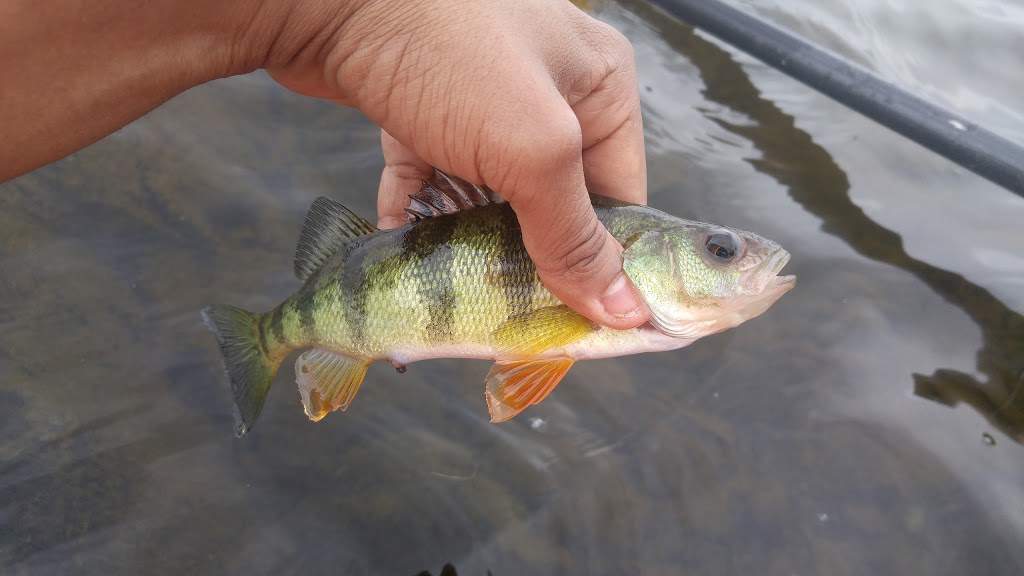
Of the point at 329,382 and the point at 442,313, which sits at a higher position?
the point at 442,313

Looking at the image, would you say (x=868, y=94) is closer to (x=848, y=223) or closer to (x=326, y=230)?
(x=848, y=223)

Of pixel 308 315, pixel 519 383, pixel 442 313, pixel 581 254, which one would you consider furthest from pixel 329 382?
pixel 581 254

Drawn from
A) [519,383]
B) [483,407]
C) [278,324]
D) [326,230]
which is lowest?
[483,407]

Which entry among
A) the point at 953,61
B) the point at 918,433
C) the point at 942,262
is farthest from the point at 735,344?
the point at 953,61

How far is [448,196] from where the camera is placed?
2338 mm

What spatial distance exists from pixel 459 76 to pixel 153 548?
6.76ft

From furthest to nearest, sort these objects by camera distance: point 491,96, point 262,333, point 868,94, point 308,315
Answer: point 868,94 → point 262,333 → point 308,315 → point 491,96

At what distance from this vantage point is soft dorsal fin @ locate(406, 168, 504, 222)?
2312 millimetres

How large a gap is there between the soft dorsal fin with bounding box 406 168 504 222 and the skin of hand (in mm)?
269

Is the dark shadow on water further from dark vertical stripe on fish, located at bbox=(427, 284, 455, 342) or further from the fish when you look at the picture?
dark vertical stripe on fish, located at bbox=(427, 284, 455, 342)

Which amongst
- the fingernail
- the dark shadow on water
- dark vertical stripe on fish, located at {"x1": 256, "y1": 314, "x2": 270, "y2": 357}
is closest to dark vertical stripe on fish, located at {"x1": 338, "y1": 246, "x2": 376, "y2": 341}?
dark vertical stripe on fish, located at {"x1": 256, "y1": 314, "x2": 270, "y2": 357}

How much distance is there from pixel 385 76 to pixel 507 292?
745 millimetres

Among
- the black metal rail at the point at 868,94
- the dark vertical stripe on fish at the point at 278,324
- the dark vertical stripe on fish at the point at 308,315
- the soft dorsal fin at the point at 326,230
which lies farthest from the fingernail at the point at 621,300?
the black metal rail at the point at 868,94

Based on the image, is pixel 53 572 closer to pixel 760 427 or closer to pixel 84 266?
pixel 84 266
